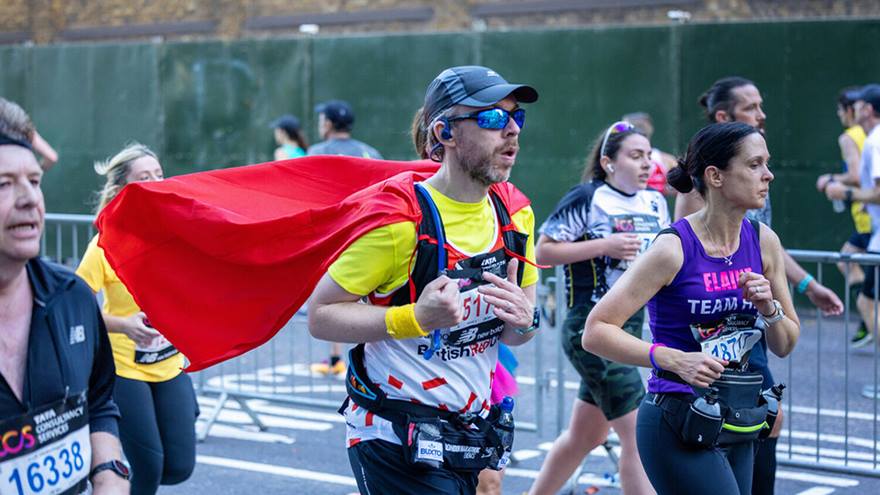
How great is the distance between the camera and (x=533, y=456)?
8227 millimetres

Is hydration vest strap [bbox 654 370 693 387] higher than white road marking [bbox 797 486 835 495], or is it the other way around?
hydration vest strap [bbox 654 370 693 387]

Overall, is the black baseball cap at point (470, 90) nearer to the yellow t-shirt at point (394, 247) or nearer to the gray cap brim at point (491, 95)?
the gray cap brim at point (491, 95)

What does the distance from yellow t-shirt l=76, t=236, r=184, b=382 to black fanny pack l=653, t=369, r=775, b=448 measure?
264 cm

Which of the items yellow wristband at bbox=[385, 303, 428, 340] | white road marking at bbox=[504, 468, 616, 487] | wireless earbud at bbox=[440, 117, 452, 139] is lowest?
white road marking at bbox=[504, 468, 616, 487]

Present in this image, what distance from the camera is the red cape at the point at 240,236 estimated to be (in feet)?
14.8

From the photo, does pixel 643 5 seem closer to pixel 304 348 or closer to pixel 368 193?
pixel 304 348

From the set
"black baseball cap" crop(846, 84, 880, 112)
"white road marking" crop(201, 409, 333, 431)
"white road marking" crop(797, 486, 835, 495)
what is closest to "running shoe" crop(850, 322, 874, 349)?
"black baseball cap" crop(846, 84, 880, 112)

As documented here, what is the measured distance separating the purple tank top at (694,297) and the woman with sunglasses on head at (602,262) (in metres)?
1.72

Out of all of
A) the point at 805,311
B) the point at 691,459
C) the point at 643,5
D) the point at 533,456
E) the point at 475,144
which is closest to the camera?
the point at 475,144

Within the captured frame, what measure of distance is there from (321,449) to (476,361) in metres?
4.44

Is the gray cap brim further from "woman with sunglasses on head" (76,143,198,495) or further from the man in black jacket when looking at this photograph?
"woman with sunglasses on head" (76,143,198,495)

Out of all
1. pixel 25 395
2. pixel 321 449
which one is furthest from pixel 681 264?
pixel 321 449

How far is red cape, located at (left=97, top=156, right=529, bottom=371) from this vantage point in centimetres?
451

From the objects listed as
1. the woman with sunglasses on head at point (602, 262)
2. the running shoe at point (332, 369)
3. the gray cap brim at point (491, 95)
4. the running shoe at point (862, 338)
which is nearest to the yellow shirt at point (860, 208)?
the running shoe at point (862, 338)
